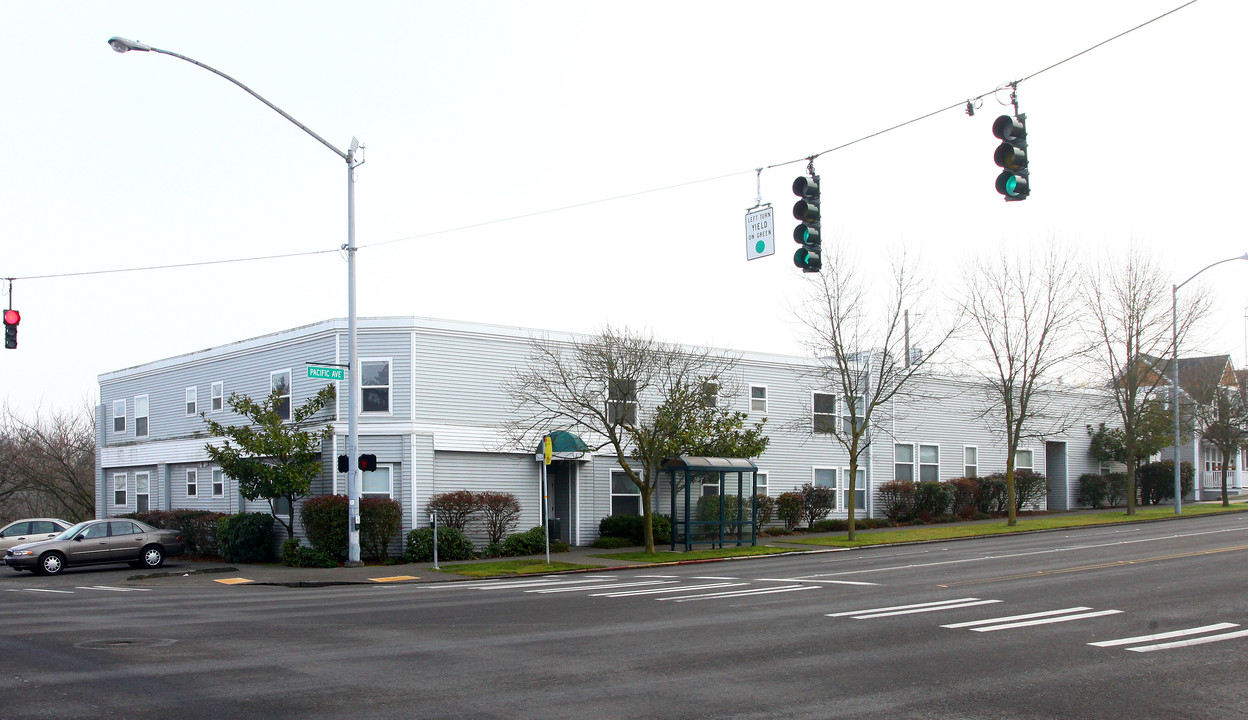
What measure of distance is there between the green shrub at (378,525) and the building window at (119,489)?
16126 millimetres

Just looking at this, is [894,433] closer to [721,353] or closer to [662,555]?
[721,353]

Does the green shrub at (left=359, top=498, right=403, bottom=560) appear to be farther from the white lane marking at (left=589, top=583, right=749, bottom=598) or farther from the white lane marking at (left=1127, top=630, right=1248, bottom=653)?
the white lane marking at (left=1127, top=630, right=1248, bottom=653)

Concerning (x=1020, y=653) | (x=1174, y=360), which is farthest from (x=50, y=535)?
(x=1174, y=360)

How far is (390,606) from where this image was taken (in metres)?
16.6

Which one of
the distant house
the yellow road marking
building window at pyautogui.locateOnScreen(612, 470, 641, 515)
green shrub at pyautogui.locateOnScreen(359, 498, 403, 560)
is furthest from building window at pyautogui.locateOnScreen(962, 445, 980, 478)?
green shrub at pyautogui.locateOnScreen(359, 498, 403, 560)

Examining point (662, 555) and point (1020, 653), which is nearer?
point (1020, 653)

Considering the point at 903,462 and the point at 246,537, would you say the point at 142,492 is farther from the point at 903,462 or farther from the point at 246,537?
the point at 903,462

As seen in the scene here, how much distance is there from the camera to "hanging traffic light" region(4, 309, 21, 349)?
22938 millimetres

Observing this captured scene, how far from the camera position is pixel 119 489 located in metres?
38.4

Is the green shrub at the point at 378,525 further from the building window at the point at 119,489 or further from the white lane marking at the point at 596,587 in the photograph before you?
the building window at the point at 119,489

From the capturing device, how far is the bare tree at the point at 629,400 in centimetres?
2733

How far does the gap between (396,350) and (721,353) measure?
11.0 metres

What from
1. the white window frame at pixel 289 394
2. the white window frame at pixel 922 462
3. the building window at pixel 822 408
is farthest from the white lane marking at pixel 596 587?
the white window frame at pixel 922 462

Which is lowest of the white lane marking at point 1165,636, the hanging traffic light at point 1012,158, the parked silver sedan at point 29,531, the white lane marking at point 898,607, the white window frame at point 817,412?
the parked silver sedan at point 29,531
